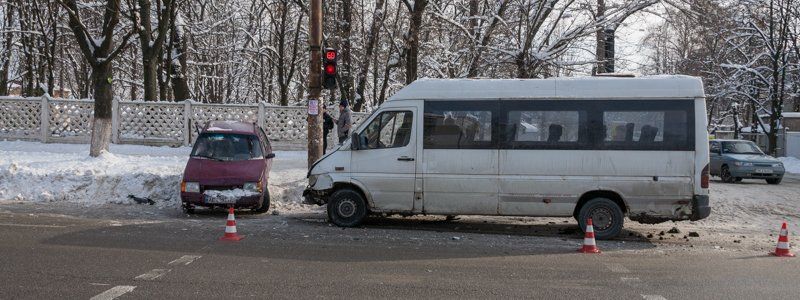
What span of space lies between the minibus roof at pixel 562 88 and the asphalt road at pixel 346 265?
7.45ft

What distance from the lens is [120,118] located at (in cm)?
2038

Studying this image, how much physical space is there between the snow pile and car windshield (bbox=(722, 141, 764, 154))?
7.79m

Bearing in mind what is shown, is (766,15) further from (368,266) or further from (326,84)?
(368,266)

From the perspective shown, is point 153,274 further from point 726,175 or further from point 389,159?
point 726,175

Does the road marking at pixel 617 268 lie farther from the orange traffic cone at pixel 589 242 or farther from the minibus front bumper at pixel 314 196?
the minibus front bumper at pixel 314 196

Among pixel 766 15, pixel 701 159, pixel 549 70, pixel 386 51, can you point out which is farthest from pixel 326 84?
pixel 766 15

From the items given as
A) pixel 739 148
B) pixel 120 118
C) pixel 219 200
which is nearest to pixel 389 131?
pixel 219 200

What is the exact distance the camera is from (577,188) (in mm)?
10125

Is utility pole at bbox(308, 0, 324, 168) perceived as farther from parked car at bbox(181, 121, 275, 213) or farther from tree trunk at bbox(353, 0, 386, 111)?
tree trunk at bbox(353, 0, 386, 111)

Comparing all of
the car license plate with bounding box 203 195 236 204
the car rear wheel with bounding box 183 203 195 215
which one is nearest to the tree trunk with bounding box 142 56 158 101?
the car rear wheel with bounding box 183 203 195 215

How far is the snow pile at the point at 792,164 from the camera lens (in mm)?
27902

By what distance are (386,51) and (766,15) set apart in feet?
65.2

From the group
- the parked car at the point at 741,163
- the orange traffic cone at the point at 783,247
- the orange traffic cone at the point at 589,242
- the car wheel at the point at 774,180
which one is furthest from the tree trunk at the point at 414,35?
the orange traffic cone at the point at 783,247

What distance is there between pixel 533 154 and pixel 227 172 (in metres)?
5.52
